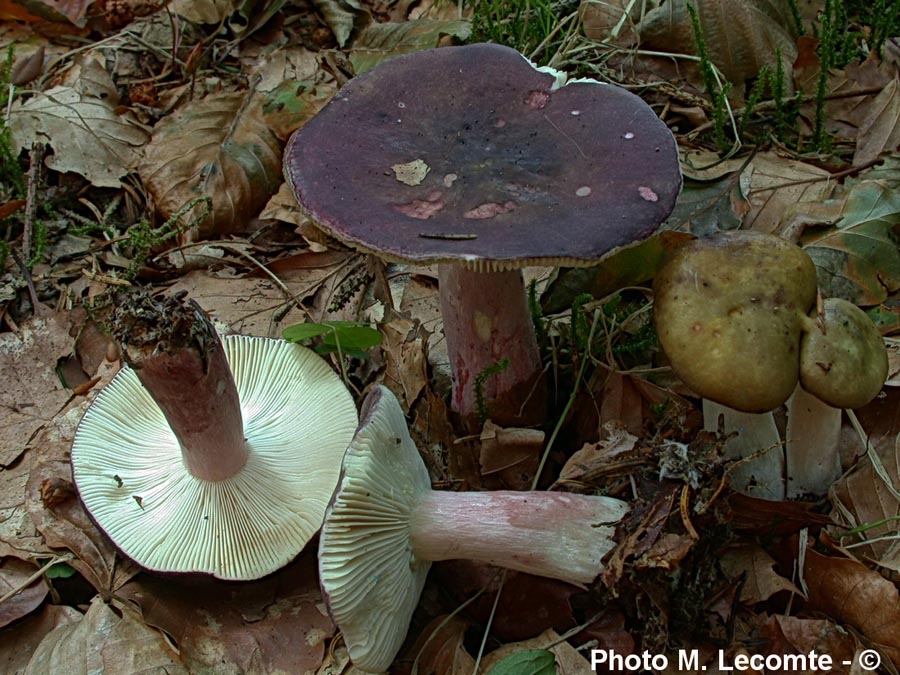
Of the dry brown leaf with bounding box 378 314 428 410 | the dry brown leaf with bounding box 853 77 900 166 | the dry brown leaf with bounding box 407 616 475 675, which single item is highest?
the dry brown leaf with bounding box 853 77 900 166

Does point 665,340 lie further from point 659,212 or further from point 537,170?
point 537,170

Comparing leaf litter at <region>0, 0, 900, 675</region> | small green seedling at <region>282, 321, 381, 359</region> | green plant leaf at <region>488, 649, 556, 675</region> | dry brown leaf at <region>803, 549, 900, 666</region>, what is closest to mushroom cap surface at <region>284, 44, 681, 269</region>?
leaf litter at <region>0, 0, 900, 675</region>

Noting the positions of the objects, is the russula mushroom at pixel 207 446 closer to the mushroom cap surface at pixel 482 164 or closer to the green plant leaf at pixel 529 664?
the mushroom cap surface at pixel 482 164

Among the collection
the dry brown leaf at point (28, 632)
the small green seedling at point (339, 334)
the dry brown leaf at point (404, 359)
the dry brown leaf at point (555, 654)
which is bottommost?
the dry brown leaf at point (28, 632)

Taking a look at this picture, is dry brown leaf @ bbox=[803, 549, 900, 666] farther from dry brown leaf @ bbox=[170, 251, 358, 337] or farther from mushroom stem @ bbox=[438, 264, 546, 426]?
dry brown leaf @ bbox=[170, 251, 358, 337]

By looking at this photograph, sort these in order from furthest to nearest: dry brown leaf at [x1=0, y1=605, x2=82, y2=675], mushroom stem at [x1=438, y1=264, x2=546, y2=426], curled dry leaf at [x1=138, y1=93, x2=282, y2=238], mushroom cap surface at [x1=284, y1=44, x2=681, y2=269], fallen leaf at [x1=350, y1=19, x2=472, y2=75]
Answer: fallen leaf at [x1=350, y1=19, x2=472, y2=75], curled dry leaf at [x1=138, y1=93, x2=282, y2=238], mushroom stem at [x1=438, y1=264, x2=546, y2=426], dry brown leaf at [x1=0, y1=605, x2=82, y2=675], mushroom cap surface at [x1=284, y1=44, x2=681, y2=269]

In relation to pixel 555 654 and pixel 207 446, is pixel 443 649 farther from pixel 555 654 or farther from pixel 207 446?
pixel 207 446

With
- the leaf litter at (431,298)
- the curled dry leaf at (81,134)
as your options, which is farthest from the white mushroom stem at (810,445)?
the curled dry leaf at (81,134)

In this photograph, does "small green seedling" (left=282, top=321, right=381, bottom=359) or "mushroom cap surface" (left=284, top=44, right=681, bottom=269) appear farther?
"small green seedling" (left=282, top=321, right=381, bottom=359)
